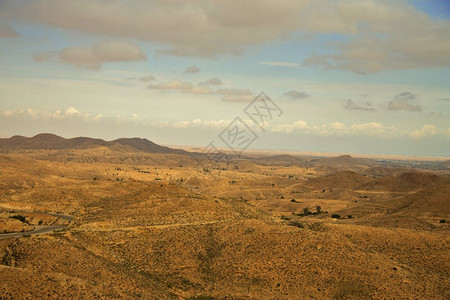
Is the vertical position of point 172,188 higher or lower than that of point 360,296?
higher

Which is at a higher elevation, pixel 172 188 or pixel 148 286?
pixel 172 188

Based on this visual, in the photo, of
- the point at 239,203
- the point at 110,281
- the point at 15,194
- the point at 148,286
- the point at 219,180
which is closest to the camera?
the point at 110,281

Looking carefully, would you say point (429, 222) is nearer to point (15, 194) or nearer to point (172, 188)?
point (172, 188)

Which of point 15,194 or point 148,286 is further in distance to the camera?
point 15,194

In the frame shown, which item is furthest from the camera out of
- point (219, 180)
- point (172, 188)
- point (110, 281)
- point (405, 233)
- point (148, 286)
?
point (219, 180)

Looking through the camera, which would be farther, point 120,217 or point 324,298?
point 120,217

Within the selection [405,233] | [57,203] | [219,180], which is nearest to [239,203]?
[405,233]

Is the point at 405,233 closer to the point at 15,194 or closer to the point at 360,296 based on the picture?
the point at 360,296

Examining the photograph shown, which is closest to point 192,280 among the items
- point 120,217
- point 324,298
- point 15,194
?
point 324,298

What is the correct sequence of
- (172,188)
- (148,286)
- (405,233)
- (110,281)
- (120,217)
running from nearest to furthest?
1. (110,281)
2. (148,286)
3. (405,233)
4. (120,217)
5. (172,188)
